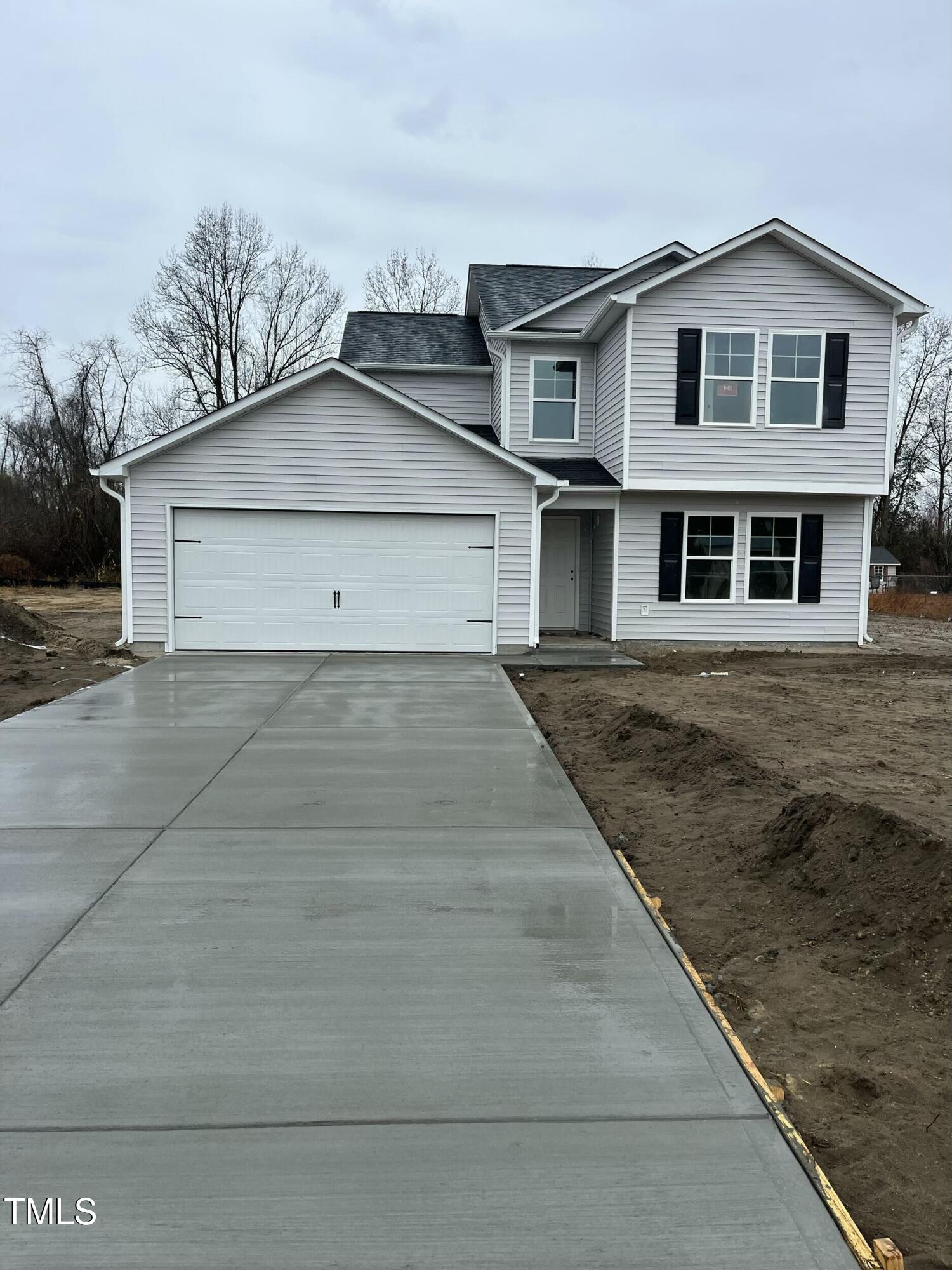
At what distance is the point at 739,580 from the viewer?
16734 millimetres

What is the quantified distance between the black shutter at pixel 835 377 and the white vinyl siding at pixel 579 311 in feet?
12.0

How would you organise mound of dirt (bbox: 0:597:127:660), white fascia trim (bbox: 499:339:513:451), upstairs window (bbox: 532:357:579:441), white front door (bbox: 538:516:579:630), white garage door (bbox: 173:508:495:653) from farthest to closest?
white front door (bbox: 538:516:579:630), upstairs window (bbox: 532:357:579:441), white fascia trim (bbox: 499:339:513:451), mound of dirt (bbox: 0:597:127:660), white garage door (bbox: 173:508:495:653)

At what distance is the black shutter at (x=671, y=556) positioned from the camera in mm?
16516

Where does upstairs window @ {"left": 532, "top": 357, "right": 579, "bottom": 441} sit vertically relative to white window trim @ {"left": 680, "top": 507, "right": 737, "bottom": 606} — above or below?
above

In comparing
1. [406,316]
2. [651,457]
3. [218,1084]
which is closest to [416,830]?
[218,1084]

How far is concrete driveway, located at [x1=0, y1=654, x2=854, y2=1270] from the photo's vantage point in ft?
8.01

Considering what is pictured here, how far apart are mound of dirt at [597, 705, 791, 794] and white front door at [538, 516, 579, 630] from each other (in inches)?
398

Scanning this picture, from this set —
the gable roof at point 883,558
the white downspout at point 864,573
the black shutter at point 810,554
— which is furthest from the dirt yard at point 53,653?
the gable roof at point 883,558

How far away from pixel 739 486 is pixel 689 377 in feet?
6.51

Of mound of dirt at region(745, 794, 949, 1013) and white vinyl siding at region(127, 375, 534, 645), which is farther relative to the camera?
white vinyl siding at region(127, 375, 534, 645)

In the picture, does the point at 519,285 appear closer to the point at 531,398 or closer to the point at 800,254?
the point at 531,398

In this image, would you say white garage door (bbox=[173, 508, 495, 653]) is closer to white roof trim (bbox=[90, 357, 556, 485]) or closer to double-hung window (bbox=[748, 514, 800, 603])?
white roof trim (bbox=[90, 357, 556, 485])

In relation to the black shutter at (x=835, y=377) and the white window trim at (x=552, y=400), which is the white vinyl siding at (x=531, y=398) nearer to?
the white window trim at (x=552, y=400)

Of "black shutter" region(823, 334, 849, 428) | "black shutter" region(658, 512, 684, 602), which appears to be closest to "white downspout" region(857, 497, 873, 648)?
"black shutter" region(823, 334, 849, 428)
